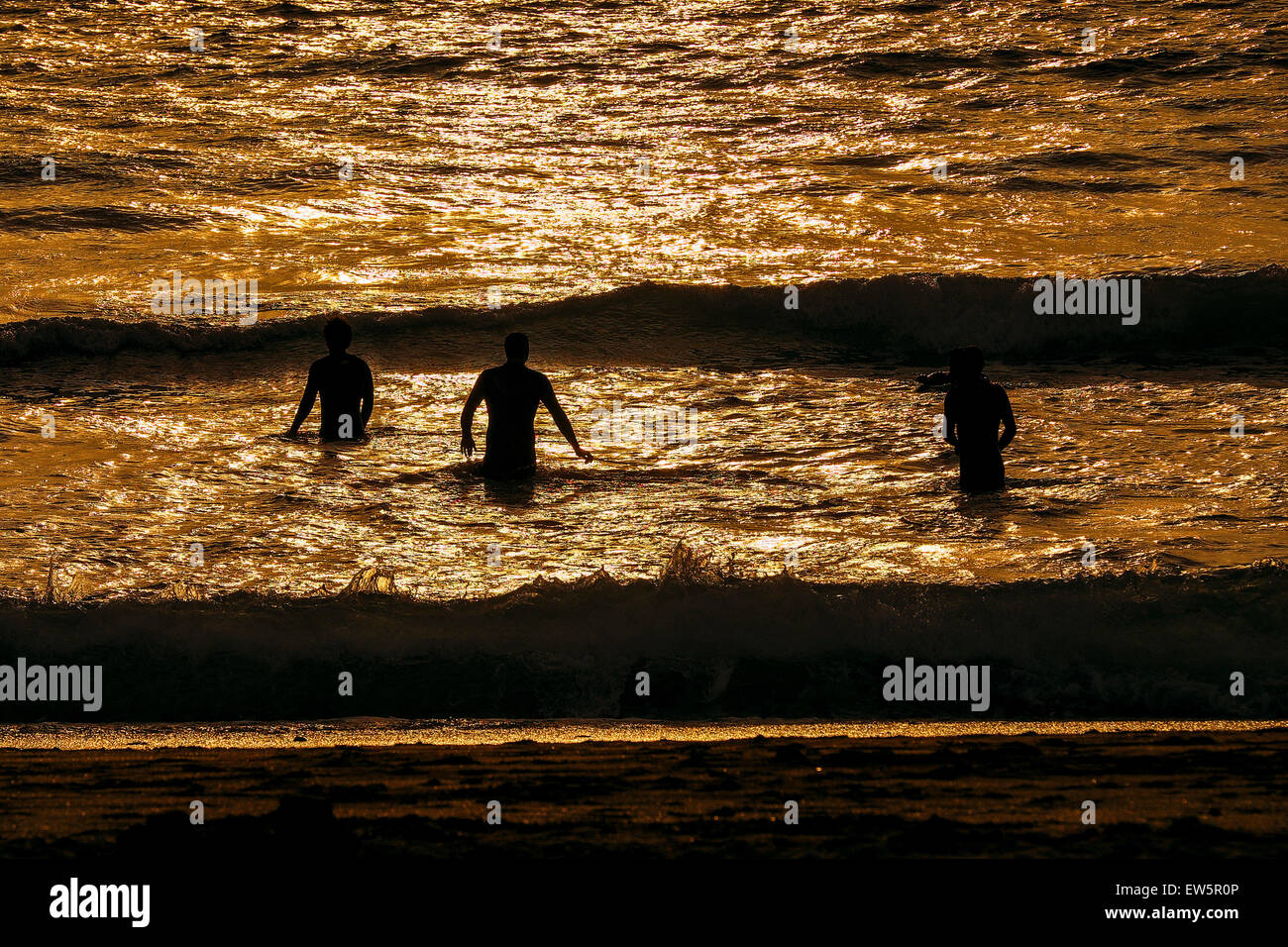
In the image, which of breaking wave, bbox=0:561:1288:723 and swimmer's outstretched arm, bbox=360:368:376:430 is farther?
swimmer's outstretched arm, bbox=360:368:376:430


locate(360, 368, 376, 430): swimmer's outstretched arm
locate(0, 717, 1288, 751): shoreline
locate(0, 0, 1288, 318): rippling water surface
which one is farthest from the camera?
locate(0, 0, 1288, 318): rippling water surface

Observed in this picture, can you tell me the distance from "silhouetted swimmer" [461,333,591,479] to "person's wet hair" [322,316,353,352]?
1.37 metres

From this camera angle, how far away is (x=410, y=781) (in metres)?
4.43

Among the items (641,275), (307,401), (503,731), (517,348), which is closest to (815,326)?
(641,275)

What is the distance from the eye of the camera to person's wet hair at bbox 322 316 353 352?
10.9m

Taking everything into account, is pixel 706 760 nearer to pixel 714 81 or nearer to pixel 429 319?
pixel 429 319

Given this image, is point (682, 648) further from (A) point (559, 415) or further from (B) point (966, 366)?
(B) point (966, 366)

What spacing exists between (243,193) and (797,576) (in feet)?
42.8

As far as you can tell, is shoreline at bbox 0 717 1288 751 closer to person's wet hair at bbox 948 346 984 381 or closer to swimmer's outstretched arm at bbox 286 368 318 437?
person's wet hair at bbox 948 346 984 381

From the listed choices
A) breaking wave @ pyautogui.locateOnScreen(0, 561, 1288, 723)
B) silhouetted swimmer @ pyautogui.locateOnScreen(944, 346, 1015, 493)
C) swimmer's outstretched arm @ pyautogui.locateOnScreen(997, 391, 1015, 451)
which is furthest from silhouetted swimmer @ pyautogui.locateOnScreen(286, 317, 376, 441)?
swimmer's outstretched arm @ pyautogui.locateOnScreen(997, 391, 1015, 451)

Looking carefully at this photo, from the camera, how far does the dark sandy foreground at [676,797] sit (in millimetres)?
3449

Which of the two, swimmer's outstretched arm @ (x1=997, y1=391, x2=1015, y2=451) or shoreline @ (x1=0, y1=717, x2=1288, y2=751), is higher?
A: swimmer's outstretched arm @ (x1=997, y1=391, x2=1015, y2=451)

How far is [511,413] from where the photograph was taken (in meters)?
10.3

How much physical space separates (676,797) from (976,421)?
20.3 feet
